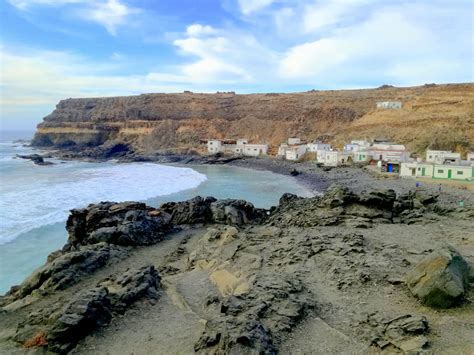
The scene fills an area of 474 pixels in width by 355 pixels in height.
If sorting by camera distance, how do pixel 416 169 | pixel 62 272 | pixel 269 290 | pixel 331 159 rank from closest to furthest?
pixel 269 290 → pixel 62 272 → pixel 416 169 → pixel 331 159

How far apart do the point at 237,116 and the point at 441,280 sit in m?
77.7

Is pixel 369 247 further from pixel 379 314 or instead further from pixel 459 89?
pixel 459 89

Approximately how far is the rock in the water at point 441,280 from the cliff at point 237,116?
50.3m

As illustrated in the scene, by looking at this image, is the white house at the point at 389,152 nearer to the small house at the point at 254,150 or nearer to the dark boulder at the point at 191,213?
the small house at the point at 254,150

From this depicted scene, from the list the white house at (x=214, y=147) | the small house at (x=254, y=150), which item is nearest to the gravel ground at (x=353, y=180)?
the small house at (x=254, y=150)

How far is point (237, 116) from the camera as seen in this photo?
84.3 metres

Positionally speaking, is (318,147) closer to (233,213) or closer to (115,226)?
(233,213)

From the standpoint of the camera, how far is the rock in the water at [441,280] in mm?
8242

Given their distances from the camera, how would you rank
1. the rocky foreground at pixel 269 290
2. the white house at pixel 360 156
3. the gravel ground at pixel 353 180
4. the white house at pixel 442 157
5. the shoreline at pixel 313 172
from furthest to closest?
1. the white house at pixel 360 156
2. the white house at pixel 442 157
3. the shoreline at pixel 313 172
4. the gravel ground at pixel 353 180
5. the rocky foreground at pixel 269 290

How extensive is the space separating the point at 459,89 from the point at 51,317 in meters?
72.8

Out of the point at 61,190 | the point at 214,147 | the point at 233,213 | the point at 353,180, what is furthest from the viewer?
the point at 214,147

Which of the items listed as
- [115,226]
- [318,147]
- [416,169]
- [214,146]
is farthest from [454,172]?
[214,146]

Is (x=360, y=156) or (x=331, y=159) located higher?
(x=360, y=156)

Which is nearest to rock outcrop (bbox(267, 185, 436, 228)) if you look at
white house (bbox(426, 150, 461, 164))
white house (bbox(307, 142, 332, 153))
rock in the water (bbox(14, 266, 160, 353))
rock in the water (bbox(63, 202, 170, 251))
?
rock in the water (bbox(63, 202, 170, 251))
